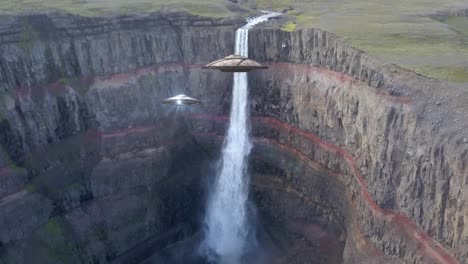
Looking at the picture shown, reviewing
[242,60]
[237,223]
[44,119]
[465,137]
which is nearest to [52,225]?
[44,119]

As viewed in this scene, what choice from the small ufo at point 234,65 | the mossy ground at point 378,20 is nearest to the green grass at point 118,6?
the mossy ground at point 378,20

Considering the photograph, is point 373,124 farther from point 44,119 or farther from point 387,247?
point 44,119

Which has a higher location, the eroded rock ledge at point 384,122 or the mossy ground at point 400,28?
the mossy ground at point 400,28

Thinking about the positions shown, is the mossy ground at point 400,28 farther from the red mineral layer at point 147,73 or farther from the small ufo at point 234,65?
the small ufo at point 234,65

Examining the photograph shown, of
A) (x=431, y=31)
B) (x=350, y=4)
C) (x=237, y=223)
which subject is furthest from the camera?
(x=350, y=4)

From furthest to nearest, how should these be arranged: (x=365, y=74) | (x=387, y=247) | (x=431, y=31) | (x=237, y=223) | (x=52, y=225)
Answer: (x=237, y=223)
(x=431, y=31)
(x=52, y=225)
(x=365, y=74)
(x=387, y=247)

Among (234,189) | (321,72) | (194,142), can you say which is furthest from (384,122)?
(194,142)

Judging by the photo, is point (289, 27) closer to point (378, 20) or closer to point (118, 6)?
point (378, 20)
